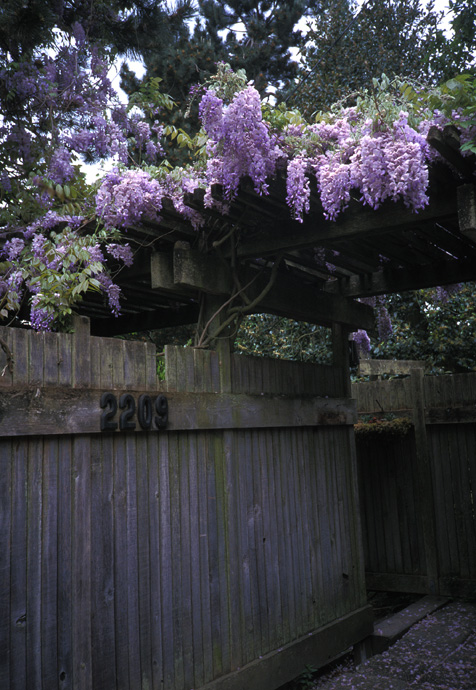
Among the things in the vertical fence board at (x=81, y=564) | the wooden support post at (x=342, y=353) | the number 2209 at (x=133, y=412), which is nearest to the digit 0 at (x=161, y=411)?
the number 2209 at (x=133, y=412)

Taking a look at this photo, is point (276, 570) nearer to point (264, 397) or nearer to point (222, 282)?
point (264, 397)

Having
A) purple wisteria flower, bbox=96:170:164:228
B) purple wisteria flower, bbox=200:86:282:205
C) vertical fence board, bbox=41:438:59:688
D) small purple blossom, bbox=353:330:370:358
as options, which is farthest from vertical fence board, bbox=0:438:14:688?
small purple blossom, bbox=353:330:370:358

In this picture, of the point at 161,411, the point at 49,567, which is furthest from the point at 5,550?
the point at 161,411

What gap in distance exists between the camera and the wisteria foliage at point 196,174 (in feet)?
11.2

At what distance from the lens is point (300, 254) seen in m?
4.98

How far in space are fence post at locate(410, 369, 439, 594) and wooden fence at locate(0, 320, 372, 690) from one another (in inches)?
59.5

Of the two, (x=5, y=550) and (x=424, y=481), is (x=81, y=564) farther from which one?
(x=424, y=481)

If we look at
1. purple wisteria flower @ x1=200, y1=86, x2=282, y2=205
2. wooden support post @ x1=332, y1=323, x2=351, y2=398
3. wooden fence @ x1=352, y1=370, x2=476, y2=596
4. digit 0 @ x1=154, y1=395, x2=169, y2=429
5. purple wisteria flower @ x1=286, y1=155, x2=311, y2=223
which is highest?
purple wisteria flower @ x1=200, y1=86, x2=282, y2=205

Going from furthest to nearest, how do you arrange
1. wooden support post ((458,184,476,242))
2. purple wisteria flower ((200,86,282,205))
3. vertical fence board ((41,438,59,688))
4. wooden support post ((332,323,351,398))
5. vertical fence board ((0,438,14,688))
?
wooden support post ((332,323,351,398)) < purple wisteria flower ((200,86,282,205)) < wooden support post ((458,184,476,242)) < vertical fence board ((41,438,59,688)) < vertical fence board ((0,438,14,688))

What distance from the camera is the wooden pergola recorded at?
371cm

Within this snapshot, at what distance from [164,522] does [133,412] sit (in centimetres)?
70

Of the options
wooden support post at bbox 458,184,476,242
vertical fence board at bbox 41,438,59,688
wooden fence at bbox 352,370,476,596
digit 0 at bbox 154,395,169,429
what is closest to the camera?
vertical fence board at bbox 41,438,59,688

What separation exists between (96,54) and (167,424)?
3.02 meters

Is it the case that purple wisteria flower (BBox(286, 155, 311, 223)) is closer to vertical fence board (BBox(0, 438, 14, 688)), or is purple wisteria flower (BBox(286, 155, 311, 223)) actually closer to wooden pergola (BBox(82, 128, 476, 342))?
wooden pergola (BBox(82, 128, 476, 342))
